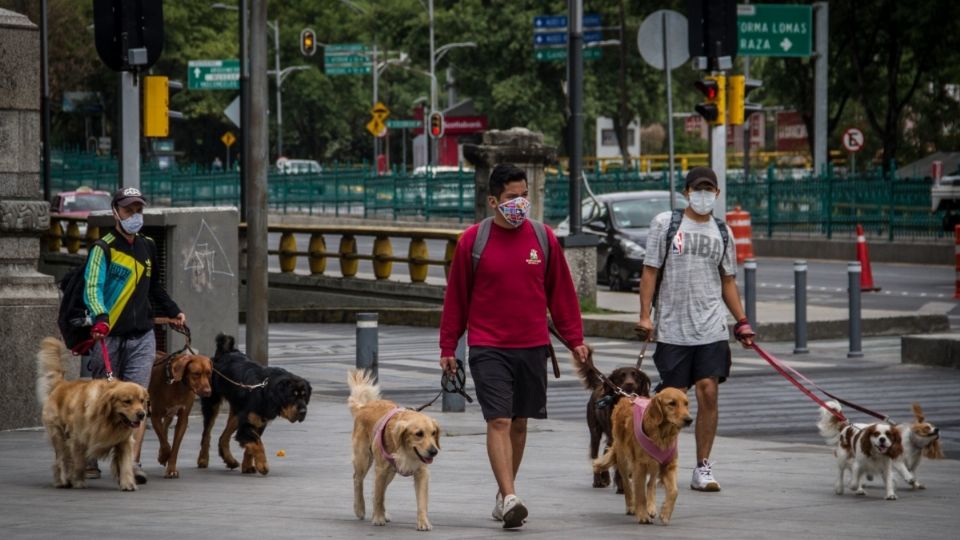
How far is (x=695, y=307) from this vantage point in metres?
10.7

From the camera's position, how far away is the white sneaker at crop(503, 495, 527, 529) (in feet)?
29.1

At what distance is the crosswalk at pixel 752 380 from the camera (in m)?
14.9

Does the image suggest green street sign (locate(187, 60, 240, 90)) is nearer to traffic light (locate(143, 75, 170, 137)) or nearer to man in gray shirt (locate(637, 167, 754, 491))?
traffic light (locate(143, 75, 170, 137))

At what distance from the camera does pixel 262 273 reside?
16531mm

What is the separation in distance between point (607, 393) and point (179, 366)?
8.85 ft

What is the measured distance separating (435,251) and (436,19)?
3171cm

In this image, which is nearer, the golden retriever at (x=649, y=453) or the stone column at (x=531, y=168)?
the golden retriever at (x=649, y=453)

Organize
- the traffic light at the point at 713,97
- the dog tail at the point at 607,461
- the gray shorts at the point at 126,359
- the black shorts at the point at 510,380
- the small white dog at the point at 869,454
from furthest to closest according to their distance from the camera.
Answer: the traffic light at the point at 713,97
the gray shorts at the point at 126,359
the small white dog at the point at 869,454
the dog tail at the point at 607,461
the black shorts at the point at 510,380

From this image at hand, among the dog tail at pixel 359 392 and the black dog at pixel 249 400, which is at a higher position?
the dog tail at pixel 359 392

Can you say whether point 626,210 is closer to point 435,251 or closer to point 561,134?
point 435,251

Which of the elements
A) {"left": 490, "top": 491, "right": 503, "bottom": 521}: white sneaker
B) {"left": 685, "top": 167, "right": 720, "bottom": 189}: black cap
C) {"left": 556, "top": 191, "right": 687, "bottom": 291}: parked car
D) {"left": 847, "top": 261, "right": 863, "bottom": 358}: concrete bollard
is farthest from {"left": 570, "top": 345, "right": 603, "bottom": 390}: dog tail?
{"left": 556, "top": 191, "right": 687, "bottom": 291}: parked car

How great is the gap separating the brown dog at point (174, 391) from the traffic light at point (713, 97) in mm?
10628

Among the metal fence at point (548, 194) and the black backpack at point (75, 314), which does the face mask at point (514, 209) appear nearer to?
the black backpack at point (75, 314)

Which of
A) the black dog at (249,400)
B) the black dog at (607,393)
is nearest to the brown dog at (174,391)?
the black dog at (249,400)
